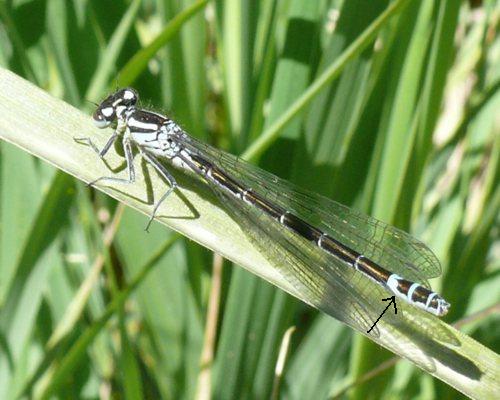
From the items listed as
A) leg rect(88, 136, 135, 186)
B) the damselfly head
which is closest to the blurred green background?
the damselfly head

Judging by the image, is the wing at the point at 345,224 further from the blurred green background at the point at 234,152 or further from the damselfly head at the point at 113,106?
the damselfly head at the point at 113,106

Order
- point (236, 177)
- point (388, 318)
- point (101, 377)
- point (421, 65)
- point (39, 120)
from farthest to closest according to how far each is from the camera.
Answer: point (101, 377) < point (236, 177) < point (421, 65) < point (388, 318) < point (39, 120)

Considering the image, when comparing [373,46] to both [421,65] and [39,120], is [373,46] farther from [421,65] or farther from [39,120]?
[39,120]

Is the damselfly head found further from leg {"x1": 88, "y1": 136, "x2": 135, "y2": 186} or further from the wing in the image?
the wing

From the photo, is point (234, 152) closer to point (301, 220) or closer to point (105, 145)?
point (301, 220)

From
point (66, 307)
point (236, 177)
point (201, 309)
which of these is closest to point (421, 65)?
point (236, 177)

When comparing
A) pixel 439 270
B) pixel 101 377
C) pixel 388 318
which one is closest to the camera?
pixel 388 318

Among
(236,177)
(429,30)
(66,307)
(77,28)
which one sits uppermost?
(429,30)

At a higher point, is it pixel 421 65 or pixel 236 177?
pixel 421 65
